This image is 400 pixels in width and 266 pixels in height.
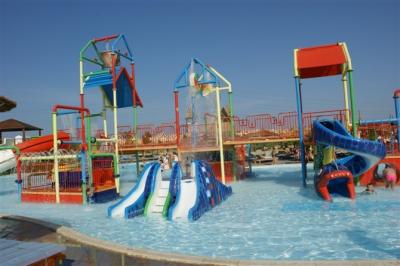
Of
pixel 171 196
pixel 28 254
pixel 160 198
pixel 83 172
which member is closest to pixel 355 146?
pixel 171 196

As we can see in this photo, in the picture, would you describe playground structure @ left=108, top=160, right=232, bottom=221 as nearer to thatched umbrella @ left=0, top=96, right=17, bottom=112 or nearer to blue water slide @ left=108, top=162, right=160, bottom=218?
blue water slide @ left=108, top=162, right=160, bottom=218

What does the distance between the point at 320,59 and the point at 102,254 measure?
11158mm

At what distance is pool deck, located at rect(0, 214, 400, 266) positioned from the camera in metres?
4.69

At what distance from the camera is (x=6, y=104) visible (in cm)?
433

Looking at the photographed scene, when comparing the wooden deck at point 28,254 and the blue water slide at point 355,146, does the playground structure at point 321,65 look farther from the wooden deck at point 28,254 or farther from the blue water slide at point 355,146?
the wooden deck at point 28,254

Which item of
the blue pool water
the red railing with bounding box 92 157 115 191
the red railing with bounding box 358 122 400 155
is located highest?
the red railing with bounding box 358 122 400 155

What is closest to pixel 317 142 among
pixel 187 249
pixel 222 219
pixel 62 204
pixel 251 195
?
pixel 251 195

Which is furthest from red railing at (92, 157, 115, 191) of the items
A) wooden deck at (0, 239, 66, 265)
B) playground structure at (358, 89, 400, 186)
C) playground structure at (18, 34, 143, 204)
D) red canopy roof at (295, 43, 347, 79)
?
playground structure at (358, 89, 400, 186)

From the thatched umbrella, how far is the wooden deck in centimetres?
169

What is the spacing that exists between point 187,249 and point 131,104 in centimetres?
1242

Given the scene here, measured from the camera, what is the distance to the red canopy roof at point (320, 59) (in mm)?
13452

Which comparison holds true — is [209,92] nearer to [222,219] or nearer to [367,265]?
[222,219]

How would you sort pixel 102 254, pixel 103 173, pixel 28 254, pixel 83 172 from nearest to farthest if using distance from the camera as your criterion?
pixel 28 254
pixel 102 254
pixel 83 172
pixel 103 173

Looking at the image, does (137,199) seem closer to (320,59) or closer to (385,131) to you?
(320,59)
